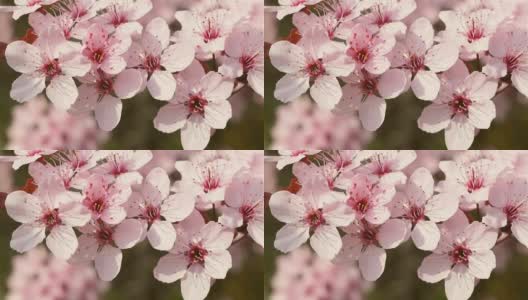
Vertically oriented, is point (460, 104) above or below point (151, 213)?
above

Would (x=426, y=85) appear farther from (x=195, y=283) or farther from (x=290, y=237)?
(x=195, y=283)

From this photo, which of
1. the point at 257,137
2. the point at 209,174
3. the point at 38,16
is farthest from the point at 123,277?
the point at 38,16

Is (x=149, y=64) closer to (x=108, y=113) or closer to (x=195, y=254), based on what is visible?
(x=108, y=113)

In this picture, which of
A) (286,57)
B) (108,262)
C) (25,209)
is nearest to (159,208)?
(108,262)

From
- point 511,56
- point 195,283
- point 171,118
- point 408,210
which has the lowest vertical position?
point 195,283

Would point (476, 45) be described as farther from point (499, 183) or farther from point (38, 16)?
point (38, 16)

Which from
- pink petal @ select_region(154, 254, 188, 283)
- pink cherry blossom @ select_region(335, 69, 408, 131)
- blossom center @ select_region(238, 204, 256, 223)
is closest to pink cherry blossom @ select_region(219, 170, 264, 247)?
blossom center @ select_region(238, 204, 256, 223)
